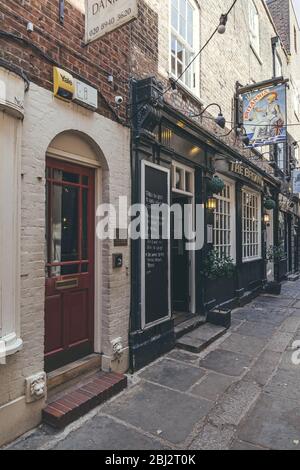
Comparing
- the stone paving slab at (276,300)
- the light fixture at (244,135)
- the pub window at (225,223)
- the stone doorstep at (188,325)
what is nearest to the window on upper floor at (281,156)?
the light fixture at (244,135)

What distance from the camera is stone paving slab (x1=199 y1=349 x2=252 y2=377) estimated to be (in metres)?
4.73

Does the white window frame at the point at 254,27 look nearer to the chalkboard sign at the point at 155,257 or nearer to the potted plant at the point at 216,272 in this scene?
the potted plant at the point at 216,272

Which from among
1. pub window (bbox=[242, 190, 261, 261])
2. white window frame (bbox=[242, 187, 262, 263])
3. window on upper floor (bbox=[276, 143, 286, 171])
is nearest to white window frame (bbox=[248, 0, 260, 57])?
white window frame (bbox=[242, 187, 262, 263])

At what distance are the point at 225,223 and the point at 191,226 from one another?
2.04 m

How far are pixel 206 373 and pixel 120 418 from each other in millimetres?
1617

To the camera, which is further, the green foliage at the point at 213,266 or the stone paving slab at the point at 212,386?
the green foliage at the point at 213,266

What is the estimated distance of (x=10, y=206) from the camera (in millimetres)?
3047

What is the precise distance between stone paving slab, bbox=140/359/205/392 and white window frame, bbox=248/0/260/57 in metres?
10.2

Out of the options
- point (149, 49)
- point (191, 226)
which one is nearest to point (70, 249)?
point (191, 226)

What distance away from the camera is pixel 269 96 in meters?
8.05

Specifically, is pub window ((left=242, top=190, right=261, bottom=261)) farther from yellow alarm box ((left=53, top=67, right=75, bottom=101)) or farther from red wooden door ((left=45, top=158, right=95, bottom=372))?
yellow alarm box ((left=53, top=67, right=75, bottom=101))

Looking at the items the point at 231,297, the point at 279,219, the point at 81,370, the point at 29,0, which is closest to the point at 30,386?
the point at 81,370

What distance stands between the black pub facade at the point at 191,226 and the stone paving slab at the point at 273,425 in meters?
1.72

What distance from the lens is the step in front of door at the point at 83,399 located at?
3.27 metres
